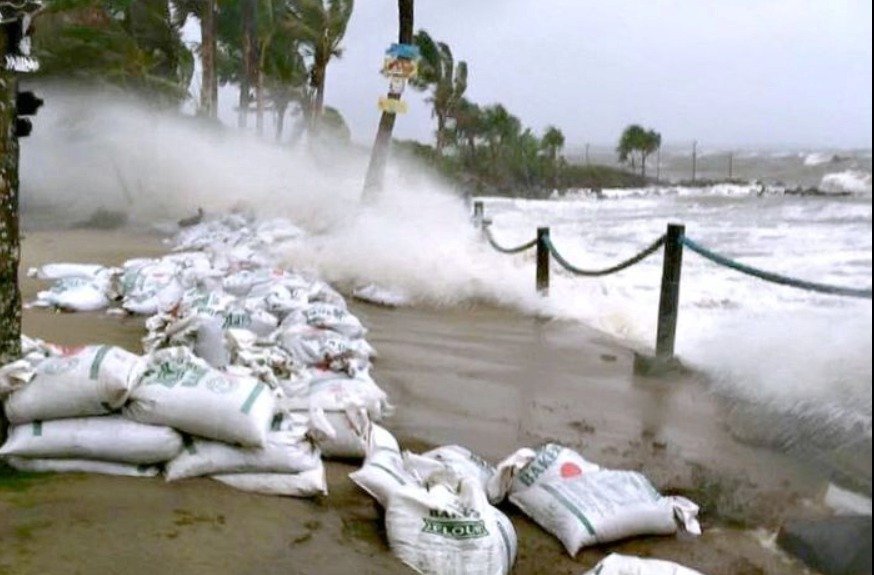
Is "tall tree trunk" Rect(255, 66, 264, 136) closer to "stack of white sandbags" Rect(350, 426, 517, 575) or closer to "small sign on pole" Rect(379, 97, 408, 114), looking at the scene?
"small sign on pole" Rect(379, 97, 408, 114)

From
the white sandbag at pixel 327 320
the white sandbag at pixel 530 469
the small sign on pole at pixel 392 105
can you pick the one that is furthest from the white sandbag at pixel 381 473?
the small sign on pole at pixel 392 105

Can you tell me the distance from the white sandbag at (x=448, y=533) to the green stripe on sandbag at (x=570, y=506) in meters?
0.26

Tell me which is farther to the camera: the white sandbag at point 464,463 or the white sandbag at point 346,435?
the white sandbag at point 346,435

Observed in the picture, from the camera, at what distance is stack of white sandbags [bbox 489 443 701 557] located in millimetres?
2838

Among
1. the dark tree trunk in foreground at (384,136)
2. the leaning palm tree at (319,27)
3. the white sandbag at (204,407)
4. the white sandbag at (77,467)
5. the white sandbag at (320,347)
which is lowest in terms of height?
the white sandbag at (77,467)

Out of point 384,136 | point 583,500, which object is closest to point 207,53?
point 384,136

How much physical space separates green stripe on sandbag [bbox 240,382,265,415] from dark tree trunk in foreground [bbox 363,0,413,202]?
31.5 ft

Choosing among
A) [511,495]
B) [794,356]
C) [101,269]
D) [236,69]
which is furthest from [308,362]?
[236,69]

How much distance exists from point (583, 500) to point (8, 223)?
2.08m

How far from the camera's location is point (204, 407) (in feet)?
9.31

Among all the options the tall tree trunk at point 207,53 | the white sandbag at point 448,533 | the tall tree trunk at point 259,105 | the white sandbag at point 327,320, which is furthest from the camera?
the tall tree trunk at point 259,105

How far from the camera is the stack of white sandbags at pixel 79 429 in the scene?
2.80 metres

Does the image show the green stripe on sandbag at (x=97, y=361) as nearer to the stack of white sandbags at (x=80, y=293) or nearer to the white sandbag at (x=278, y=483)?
the white sandbag at (x=278, y=483)

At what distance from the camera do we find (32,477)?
275 cm
